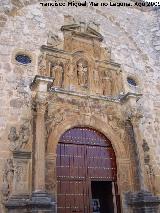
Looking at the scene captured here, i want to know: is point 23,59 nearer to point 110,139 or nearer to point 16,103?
point 16,103

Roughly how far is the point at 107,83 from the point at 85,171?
2.84m

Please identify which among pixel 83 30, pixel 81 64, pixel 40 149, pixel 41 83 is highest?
pixel 83 30

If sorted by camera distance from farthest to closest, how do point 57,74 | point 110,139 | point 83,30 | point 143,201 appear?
1. point 83,30
2. point 57,74
3. point 110,139
4. point 143,201

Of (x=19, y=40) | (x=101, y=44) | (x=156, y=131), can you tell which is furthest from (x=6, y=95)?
(x=156, y=131)

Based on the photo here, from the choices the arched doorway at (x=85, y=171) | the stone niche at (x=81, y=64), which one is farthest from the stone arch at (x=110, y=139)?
the stone niche at (x=81, y=64)

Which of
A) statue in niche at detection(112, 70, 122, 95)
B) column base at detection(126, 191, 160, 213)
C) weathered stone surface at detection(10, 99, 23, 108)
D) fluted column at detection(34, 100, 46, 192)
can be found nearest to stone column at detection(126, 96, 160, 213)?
column base at detection(126, 191, 160, 213)

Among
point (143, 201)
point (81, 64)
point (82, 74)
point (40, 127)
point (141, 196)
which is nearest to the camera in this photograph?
point (40, 127)

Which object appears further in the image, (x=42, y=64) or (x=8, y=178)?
(x=42, y=64)

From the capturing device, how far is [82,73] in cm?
872

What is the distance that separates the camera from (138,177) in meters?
7.70

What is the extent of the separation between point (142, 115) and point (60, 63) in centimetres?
286

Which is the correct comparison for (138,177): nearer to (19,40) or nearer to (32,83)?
(32,83)

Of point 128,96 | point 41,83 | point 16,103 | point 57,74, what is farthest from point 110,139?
point 16,103

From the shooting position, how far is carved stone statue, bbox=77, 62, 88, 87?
8.61 metres
